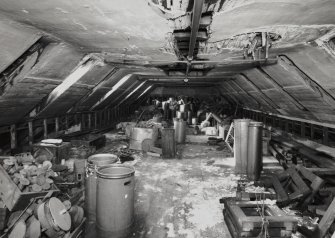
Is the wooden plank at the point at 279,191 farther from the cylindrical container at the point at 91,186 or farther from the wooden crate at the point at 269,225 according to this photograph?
the cylindrical container at the point at 91,186

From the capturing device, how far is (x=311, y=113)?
6348 mm

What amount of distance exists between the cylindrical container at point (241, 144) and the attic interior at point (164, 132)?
0.03m

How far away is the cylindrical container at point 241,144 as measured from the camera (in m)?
5.70

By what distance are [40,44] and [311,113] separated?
20.0 feet

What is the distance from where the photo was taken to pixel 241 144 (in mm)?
5801

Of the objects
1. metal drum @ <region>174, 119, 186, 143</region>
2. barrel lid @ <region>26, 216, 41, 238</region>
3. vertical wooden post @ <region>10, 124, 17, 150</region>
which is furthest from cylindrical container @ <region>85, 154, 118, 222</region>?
→ metal drum @ <region>174, 119, 186, 143</region>

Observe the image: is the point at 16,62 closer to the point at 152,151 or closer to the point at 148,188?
the point at 148,188

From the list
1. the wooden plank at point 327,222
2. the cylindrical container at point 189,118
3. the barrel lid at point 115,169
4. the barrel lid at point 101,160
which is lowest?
the wooden plank at point 327,222

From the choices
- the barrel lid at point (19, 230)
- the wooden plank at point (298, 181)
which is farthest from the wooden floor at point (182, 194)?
the wooden plank at point (298, 181)

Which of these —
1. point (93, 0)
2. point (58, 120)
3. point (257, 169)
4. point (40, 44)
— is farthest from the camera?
point (58, 120)

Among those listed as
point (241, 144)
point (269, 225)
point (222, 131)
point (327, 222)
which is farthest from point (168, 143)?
point (327, 222)

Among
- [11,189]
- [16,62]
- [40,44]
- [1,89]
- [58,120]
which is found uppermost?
[40,44]

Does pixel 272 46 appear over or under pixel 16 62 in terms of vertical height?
over

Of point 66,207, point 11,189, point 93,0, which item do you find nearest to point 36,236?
point 66,207
